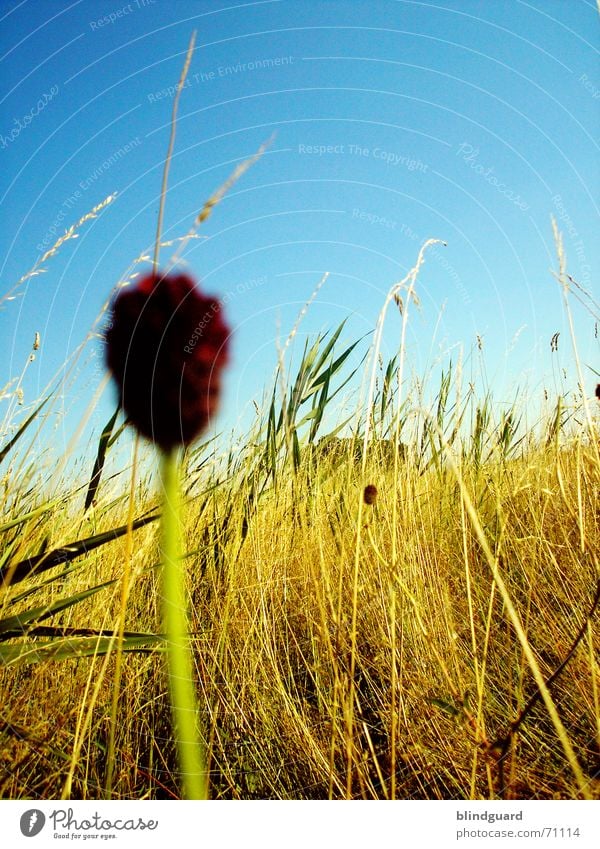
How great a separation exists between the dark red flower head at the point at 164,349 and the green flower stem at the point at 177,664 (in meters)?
0.16

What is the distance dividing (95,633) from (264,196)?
919 mm

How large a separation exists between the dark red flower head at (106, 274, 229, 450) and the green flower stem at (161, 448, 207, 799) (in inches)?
6.2

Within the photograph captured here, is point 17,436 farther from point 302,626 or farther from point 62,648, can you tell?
point 302,626

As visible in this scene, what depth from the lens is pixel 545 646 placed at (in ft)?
3.49

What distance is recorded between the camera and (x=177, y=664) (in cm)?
81

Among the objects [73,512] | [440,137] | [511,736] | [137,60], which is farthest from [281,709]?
[137,60]
